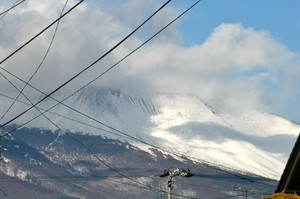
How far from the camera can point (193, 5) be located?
→ 19.4m

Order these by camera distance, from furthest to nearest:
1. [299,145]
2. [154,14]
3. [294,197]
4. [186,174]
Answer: [186,174], [299,145], [294,197], [154,14]

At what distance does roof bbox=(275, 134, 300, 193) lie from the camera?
3036 centimetres

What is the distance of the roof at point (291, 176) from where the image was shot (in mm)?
30361

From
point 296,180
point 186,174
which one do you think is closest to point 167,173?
point 186,174

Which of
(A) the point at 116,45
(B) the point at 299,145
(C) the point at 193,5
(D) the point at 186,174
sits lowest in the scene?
(A) the point at 116,45

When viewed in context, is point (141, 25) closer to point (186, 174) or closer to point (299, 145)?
point (299, 145)

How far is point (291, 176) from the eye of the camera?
31438 millimetres

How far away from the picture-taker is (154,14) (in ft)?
60.4

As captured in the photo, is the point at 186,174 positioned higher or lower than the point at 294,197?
higher

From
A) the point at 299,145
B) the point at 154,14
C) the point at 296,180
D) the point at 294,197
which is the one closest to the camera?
the point at 154,14

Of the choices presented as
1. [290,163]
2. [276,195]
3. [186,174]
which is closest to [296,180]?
[290,163]

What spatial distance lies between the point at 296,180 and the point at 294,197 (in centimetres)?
436

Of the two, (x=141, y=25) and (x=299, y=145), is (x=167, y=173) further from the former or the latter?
(x=141, y=25)

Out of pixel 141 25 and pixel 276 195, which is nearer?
pixel 141 25
